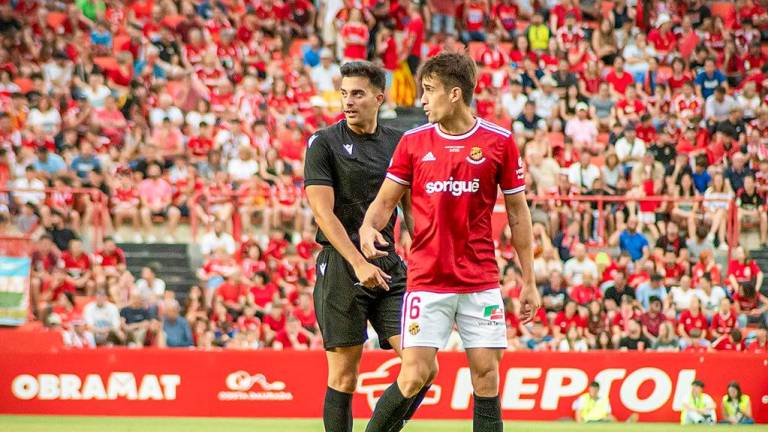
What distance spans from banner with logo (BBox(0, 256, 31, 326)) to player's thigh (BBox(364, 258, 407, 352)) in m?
8.62

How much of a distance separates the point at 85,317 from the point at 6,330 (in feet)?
5.67

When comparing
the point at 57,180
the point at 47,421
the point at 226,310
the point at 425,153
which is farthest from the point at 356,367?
the point at 57,180

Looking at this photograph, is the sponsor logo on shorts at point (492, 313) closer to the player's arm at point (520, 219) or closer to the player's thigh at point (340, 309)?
the player's arm at point (520, 219)

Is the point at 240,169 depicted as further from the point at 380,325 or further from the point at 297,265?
the point at 380,325

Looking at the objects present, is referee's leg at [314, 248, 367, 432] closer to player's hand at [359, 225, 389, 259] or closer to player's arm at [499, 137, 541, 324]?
player's hand at [359, 225, 389, 259]

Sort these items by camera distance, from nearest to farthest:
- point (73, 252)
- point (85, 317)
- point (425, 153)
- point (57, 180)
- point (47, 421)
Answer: point (425, 153)
point (47, 421)
point (85, 317)
point (73, 252)
point (57, 180)

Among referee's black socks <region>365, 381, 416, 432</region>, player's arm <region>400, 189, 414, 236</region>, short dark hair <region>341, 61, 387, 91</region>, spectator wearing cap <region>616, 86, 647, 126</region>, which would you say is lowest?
referee's black socks <region>365, 381, 416, 432</region>

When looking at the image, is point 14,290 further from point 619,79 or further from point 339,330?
point 619,79

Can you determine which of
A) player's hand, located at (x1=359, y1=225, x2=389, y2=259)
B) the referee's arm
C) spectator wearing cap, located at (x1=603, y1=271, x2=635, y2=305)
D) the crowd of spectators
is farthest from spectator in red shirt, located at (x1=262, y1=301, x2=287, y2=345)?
player's hand, located at (x1=359, y1=225, x2=389, y2=259)

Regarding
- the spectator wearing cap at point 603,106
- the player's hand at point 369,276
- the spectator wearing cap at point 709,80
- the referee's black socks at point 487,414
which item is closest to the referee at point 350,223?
the player's hand at point 369,276

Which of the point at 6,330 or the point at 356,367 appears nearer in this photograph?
the point at 356,367

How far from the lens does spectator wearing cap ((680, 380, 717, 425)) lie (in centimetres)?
1436

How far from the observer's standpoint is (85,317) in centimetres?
1636

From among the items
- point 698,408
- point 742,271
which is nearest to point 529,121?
point 742,271
